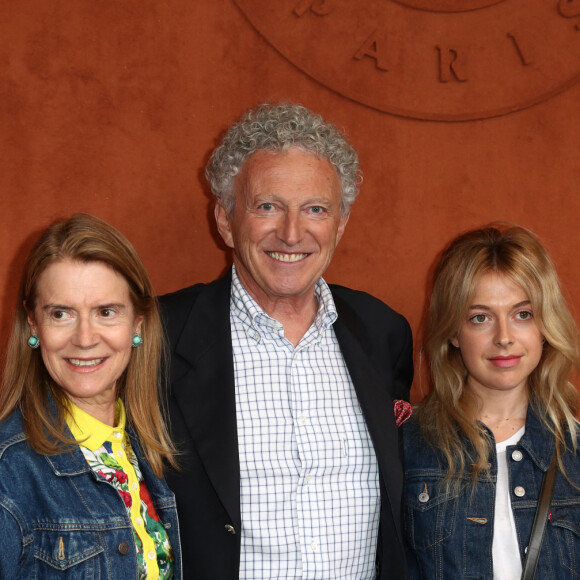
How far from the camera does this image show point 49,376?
6.13 ft

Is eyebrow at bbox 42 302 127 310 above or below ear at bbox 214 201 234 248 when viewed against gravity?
below

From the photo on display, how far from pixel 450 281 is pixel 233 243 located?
67 cm

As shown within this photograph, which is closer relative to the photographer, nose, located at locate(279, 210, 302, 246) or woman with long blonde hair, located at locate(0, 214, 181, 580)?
woman with long blonde hair, located at locate(0, 214, 181, 580)

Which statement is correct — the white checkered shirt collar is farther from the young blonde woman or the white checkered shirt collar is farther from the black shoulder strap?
the black shoulder strap

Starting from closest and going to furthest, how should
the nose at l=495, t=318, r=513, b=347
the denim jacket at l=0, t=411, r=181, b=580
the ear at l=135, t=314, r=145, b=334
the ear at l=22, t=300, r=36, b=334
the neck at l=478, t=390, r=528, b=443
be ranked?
the denim jacket at l=0, t=411, r=181, b=580 → the ear at l=22, t=300, r=36, b=334 → the ear at l=135, t=314, r=145, b=334 → the nose at l=495, t=318, r=513, b=347 → the neck at l=478, t=390, r=528, b=443

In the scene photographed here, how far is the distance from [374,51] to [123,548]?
1.92m

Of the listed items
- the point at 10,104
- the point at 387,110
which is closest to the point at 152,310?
the point at 10,104

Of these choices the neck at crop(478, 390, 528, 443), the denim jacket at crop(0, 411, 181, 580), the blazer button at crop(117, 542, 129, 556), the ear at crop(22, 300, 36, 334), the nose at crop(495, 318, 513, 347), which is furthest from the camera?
the neck at crop(478, 390, 528, 443)

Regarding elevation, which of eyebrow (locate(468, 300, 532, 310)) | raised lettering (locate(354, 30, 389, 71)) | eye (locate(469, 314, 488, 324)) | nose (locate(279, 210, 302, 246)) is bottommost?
eye (locate(469, 314, 488, 324))

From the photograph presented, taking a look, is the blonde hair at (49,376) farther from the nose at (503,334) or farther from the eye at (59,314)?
the nose at (503,334)

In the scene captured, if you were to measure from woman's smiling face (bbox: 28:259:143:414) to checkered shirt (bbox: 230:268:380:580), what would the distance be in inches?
17.9

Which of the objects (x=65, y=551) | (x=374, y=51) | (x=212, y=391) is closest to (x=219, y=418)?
(x=212, y=391)

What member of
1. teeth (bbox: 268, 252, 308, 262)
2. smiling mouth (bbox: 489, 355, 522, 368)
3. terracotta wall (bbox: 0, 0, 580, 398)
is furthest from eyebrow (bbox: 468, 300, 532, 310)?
terracotta wall (bbox: 0, 0, 580, 398)

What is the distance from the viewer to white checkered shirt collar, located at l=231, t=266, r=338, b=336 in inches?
89.7
